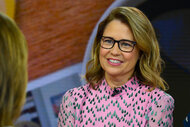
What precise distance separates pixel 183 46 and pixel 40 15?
3.61 ft

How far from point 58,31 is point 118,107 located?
1.07 m

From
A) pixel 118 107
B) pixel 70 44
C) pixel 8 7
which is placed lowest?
pixel 70 44

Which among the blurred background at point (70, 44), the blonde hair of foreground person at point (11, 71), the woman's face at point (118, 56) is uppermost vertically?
the blonde hair of foreground person at point (11, 71)

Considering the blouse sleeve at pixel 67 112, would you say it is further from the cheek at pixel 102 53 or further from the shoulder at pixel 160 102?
the shoulder at pixel 160 102

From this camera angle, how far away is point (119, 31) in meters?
1.87

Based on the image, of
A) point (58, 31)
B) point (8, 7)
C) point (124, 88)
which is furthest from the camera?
point (58, 31)

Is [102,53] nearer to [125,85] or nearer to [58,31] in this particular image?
[125,85]

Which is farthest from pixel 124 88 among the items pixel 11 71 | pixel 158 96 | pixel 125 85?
pixel 11 71

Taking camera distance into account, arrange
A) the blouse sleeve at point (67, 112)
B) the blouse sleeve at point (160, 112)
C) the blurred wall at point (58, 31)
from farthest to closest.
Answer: the blurred wall at point (58, 31) < the blouse sleeve at point (67, 112) < the blouse sleeve at point (160, 112)

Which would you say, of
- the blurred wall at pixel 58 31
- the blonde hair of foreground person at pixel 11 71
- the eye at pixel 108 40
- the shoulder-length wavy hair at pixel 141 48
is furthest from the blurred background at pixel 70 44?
the blonde hair of foreground person at pixel 11 71

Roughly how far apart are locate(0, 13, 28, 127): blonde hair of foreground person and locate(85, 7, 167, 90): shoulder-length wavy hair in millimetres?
858

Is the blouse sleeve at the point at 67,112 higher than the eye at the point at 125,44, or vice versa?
the eye at the point at 125,44

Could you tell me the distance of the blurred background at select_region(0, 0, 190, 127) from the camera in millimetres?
2709

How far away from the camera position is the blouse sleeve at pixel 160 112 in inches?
71.1
